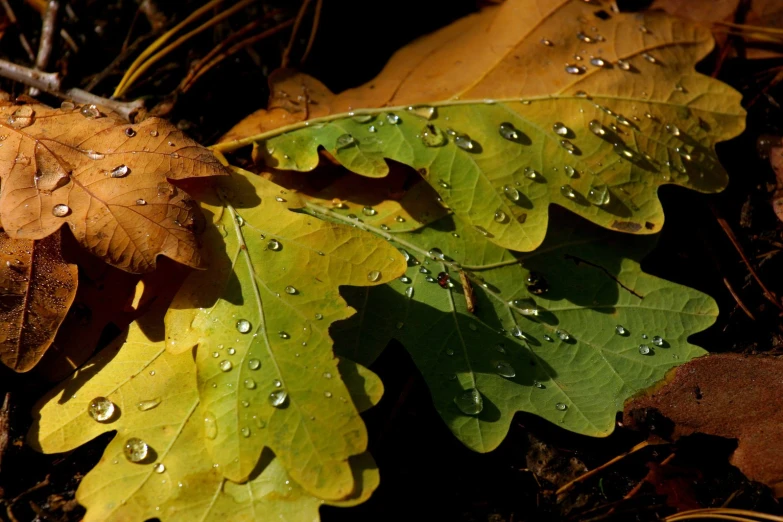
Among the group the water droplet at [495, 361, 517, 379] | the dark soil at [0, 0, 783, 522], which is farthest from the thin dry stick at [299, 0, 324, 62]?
the water droplet at [495, 361, 517, 379]

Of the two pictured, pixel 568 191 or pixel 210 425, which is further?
pixel 568 191

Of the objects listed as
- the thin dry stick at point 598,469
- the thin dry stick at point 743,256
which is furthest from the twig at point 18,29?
the thin dry stick at point 743,256

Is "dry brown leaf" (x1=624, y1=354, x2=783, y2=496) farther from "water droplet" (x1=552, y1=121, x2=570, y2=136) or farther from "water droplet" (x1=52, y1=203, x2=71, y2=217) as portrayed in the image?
"water droplet" (x1=52, y1=203, x2=71, y2=217)

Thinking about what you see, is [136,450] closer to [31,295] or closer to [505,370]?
[31,295]

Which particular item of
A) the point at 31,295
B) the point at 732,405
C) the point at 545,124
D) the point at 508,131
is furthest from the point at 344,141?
the point at 732,405

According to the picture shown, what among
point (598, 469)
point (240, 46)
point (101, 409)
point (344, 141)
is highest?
point (240, 46)
